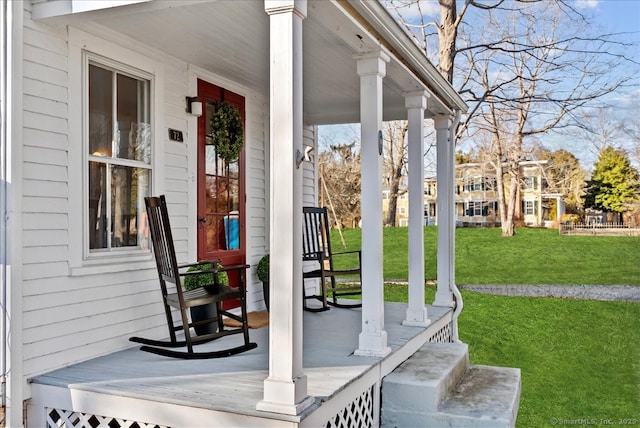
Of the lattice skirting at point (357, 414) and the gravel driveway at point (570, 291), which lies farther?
the gravel driveway at point (570, 291)

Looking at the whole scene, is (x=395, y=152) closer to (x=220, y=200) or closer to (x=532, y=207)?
(x=532, y=207)

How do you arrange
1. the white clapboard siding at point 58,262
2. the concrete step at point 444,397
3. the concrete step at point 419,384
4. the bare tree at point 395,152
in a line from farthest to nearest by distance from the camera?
the bare tree at point 395,152 → the concrete step at point 419,384 → the concrete step at point 444,397 → the white clapboard siding at point 58,262

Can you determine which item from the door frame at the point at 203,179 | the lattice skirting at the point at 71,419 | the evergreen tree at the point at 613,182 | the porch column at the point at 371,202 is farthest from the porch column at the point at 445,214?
the evergreen tree at the point at 613,182

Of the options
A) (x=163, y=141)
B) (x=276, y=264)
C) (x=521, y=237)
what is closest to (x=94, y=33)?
(x=163, y=141)

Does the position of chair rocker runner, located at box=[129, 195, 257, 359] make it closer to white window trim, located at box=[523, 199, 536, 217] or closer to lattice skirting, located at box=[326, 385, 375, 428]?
lattice skirting, located at box=[326, 385, 375, 428]

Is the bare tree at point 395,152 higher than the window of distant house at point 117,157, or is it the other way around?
the bare tree at point 395,152

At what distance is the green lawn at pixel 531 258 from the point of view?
13094mm

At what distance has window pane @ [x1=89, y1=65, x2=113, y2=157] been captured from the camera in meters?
3.58

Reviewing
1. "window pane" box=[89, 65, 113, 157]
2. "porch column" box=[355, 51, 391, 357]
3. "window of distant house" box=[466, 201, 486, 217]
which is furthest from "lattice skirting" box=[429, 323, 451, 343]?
"window of distant house" box=[466, 201, 486, 217]

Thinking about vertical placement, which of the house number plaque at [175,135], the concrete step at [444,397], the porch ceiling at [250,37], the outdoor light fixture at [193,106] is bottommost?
the concrete step at [444,397]

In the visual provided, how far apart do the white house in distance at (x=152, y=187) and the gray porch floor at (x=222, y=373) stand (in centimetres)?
2

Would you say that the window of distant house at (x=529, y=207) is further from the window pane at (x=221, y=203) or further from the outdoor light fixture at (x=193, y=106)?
the outdoor light fixture at (x=193, y=106)

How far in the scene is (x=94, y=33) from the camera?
11.6 feet

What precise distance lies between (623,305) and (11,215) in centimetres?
1114
